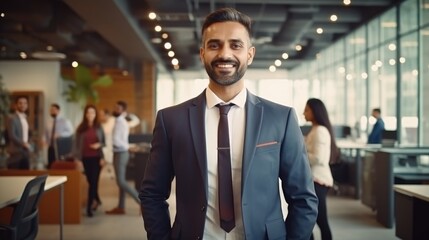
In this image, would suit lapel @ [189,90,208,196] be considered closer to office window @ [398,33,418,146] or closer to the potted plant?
office window @ [398,33,418,146]

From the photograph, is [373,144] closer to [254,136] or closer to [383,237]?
[383,237]

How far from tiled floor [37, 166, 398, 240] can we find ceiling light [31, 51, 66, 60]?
24.4 feet

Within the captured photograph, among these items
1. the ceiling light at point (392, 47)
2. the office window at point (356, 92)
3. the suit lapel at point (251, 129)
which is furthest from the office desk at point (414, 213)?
the office window at point (356, 92)

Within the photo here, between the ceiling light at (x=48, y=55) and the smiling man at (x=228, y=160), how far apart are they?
1342cm

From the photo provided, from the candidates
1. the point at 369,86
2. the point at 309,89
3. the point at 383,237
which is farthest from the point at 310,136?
the point at 309,89

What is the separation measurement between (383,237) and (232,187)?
15.8 ft

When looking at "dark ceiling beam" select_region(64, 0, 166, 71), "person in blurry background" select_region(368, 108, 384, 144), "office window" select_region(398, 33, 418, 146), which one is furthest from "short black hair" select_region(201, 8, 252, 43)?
"person in blurry background" select_region(368, 108, 384, 144)

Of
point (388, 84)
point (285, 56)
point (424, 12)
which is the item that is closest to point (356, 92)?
point (388, 84)

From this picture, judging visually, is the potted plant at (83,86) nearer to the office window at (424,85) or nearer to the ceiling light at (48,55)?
the ceiling light at (48,55)

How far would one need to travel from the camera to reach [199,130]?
5.74ft

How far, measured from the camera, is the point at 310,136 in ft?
15.4

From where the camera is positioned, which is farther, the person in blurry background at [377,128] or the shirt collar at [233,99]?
the person in blurry background at [377,128]

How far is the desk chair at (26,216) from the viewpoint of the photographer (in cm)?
335

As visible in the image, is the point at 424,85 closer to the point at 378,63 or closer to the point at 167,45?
the point at 378,63
